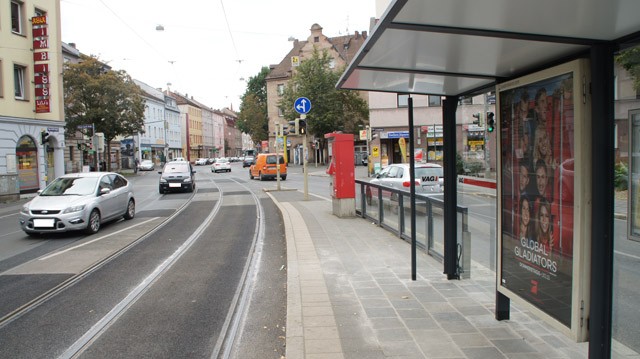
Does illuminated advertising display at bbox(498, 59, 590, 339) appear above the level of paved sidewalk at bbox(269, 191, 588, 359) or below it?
above

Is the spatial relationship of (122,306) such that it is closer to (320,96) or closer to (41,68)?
(41,68)

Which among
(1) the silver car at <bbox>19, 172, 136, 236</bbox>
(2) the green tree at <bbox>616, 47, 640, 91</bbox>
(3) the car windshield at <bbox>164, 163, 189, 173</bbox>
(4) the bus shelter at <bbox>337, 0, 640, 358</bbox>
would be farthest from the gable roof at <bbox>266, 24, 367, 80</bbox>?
(2) the green tree at <bbox>616, 47, 640, 91</bbox>

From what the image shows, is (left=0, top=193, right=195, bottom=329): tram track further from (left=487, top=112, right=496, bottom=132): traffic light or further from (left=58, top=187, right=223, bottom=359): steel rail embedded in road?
(left=487, top=112, right=496, bottom=132): traffic light

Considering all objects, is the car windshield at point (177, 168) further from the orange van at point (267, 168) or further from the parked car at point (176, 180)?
the orange van at point (267, 168)

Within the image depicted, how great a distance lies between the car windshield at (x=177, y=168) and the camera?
1000 inches

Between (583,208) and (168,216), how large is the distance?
44.3 feet

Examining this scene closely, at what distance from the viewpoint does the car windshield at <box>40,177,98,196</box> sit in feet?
39.1

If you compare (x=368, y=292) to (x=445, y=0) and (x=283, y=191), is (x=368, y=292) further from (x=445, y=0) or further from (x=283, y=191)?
(x=283, y=191)

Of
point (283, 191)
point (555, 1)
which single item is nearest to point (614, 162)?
point (555, 1)

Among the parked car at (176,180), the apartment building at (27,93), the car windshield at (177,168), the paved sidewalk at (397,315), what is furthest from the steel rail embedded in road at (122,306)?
the apartment building at (27,93)

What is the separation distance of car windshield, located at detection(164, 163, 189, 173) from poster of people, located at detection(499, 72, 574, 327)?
2301 cm

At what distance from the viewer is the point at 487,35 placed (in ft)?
10.2

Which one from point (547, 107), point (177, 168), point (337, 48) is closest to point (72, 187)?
point (547, 107)

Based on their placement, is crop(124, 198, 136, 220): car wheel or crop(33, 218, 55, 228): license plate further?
crop(124, 198, 136, 220): car wheel
